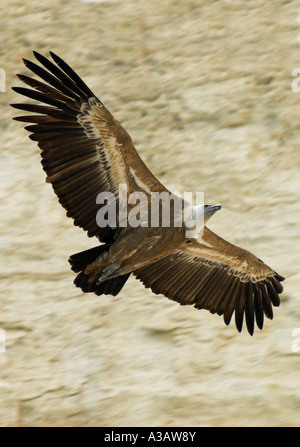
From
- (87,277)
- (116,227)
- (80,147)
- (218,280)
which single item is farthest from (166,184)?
(80,147)

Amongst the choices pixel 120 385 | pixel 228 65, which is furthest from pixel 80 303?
pixel 228 65

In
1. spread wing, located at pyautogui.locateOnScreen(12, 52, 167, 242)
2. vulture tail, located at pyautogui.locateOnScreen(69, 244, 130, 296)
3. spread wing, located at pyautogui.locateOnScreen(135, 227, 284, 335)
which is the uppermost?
spread wing, located at pyautogui.locateOnScreen(12, 52, 167, 242)

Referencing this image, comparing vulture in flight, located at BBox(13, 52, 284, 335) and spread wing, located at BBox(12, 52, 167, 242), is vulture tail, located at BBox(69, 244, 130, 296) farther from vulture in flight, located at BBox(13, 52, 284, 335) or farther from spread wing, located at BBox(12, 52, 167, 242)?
spread wing, located at BBox(12, 52, 167, 242)

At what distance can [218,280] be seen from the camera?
8.41 metres

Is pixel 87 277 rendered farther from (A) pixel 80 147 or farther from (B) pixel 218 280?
(B) pixel 218 280

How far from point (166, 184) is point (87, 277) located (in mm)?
3106

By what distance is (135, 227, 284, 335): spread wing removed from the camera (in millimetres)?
8258

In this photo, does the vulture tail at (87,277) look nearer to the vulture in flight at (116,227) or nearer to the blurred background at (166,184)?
the vulture in flight at (116,227)

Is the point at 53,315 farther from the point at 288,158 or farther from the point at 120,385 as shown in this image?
the point at 288,158

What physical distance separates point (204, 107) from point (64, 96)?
4.16m

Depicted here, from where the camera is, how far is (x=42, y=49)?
12070 millimetres

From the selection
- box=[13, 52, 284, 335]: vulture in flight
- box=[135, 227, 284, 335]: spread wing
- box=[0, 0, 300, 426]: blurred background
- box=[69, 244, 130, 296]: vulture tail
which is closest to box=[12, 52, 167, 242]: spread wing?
box=[13, 52, 284, 335]: vulture in flight

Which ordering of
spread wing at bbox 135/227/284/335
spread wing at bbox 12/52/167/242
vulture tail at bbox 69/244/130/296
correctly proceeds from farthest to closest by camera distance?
spread wing at bbox 135/227/284/335 < vulture tail at bbox 69/244/130/296 < spread wing at bbox 12/52/167/242

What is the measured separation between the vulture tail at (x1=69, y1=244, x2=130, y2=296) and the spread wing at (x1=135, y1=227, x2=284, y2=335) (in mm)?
651
